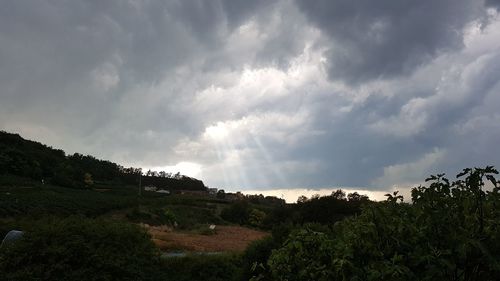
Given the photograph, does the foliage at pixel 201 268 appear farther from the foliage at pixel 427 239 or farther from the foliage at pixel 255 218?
the foliage at pixel 255 218

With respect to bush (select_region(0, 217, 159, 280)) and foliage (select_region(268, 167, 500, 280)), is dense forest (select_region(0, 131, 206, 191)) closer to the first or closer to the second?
bush (select_region(0, 217, 159, 280))

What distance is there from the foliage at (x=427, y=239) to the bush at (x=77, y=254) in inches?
402

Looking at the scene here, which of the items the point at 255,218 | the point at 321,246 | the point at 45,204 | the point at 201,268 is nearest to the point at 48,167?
the point at 45,204

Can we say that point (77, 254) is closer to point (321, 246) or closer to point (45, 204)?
point (321, 246)

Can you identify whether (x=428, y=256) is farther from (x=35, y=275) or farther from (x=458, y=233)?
(x=35, y=275)

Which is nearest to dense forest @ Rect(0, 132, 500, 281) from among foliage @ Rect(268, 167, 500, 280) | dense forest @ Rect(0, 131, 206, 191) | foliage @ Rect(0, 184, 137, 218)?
foliage @ Rect(268, 167, 500, 280)

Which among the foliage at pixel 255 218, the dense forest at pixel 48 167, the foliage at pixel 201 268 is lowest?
the foliage at pixel 201 268

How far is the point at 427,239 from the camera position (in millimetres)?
3623

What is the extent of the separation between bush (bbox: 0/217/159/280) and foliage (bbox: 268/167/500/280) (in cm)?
1022

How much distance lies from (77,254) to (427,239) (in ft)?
38.8

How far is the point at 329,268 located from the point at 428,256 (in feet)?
3.62

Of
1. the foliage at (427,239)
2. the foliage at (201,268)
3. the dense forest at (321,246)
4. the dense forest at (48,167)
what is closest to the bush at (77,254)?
the dense forest at (321,246)

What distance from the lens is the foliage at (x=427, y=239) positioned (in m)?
3.37

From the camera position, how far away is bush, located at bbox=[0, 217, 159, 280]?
12.6 m
